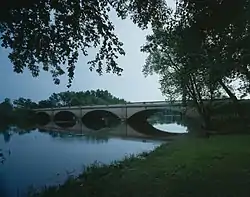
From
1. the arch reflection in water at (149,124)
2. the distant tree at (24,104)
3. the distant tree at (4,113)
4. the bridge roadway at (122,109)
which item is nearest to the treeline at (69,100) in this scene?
the distant tree at (24,104)

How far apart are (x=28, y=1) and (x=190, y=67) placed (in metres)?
4.84

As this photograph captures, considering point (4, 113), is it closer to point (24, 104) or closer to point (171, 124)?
point (24, 104)

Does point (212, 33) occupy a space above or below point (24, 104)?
below

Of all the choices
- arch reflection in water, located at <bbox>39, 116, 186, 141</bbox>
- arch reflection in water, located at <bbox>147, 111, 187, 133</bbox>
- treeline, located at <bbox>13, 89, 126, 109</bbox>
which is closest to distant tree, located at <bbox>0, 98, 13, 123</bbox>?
arch reflection in water, located at <bbox>39, 116, 186, 141</bbox>

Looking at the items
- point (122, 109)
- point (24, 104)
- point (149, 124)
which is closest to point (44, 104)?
point (24, 104)

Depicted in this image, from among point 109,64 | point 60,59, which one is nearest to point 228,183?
point 109,64

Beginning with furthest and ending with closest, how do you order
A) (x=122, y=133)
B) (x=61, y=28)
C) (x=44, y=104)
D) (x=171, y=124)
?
(x=44, y=104)
(x=171, y=124)
(x=122, y=133)
(x=61, y=28)

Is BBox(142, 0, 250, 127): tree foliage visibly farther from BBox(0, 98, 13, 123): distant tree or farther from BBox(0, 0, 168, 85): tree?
BBox(0, 98, 13, 123): distant tree

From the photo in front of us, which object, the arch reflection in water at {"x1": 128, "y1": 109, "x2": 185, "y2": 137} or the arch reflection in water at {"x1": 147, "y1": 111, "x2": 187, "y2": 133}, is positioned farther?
the arch reflection in water at {"x1": 147, "y1": 111, "x2": 187, "y2": 133}

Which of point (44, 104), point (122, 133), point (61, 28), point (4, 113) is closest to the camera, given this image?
point (61, 28)

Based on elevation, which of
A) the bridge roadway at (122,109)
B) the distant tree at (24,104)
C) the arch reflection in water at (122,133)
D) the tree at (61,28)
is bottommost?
the arch reflection in water at (122,133)

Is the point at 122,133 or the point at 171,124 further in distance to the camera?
the point at 171,124

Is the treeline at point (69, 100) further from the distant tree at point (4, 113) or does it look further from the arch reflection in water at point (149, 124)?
the arch reflection in water at point (149, 124)

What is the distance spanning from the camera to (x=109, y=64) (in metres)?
6.99
